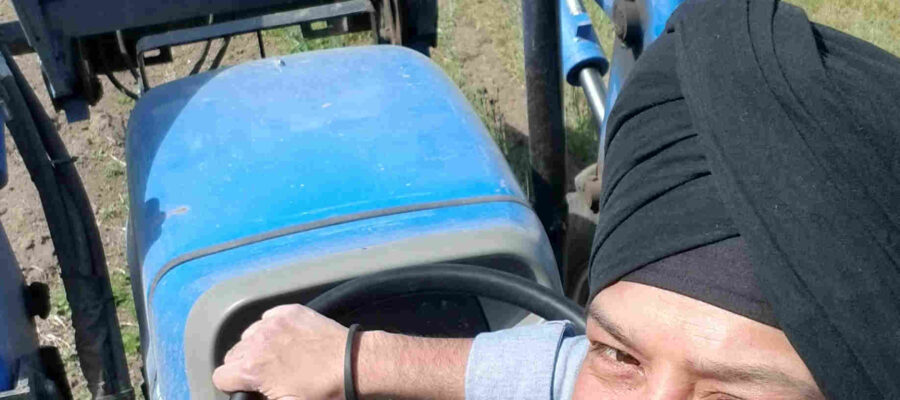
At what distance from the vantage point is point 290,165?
1.64m

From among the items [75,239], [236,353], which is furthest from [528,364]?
[75,239]

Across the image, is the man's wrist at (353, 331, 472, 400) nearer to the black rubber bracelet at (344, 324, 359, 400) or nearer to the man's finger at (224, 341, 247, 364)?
the black rubber bracelet at (344, 324, 359, 400)

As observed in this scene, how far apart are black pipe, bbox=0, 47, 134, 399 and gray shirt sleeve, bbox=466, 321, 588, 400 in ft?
2.66

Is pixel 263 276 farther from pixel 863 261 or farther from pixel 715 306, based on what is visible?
pixel 863 261

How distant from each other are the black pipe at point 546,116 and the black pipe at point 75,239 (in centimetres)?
95

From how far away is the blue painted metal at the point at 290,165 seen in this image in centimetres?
149

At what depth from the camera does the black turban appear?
2.83 feet

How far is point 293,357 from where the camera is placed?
1.38m

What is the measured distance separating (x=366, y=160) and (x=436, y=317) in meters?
0.27

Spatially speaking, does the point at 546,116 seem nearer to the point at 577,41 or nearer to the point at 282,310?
the point at 577,41

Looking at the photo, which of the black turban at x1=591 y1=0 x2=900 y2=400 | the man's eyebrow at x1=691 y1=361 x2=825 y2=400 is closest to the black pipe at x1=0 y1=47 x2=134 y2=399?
the black turban at x1=591 y1=0 x2=900 y2=400

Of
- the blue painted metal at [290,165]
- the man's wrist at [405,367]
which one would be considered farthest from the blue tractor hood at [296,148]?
the man's wrist at [405,367]

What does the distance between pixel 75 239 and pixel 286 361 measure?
665mm

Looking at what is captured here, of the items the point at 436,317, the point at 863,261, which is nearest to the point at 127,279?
the point at 436,317
